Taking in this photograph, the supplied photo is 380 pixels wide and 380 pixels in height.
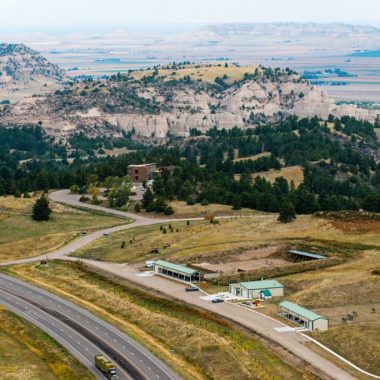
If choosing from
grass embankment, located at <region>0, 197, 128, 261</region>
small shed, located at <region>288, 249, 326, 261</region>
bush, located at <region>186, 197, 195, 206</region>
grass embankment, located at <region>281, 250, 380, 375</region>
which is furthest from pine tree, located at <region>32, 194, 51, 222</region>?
grass embankment, located at <region>281, 250, 380, 375</region>

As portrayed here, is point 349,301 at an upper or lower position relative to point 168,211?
upper

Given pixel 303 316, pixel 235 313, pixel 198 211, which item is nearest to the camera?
pixel 303 316

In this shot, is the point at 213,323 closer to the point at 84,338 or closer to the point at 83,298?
the point at 84,338

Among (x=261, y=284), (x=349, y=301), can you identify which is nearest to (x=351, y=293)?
(x=349, y=301)

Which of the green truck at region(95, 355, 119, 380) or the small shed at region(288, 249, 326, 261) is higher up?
the green truck at region(95, 355, 119, 380)

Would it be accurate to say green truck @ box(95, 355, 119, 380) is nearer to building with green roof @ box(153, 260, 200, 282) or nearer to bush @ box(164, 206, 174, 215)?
building with green roof @ box(153, 260, 200, 282)

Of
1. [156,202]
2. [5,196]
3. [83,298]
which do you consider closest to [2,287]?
[83,298]

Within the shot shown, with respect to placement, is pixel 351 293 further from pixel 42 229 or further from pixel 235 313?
pixel 42 229
